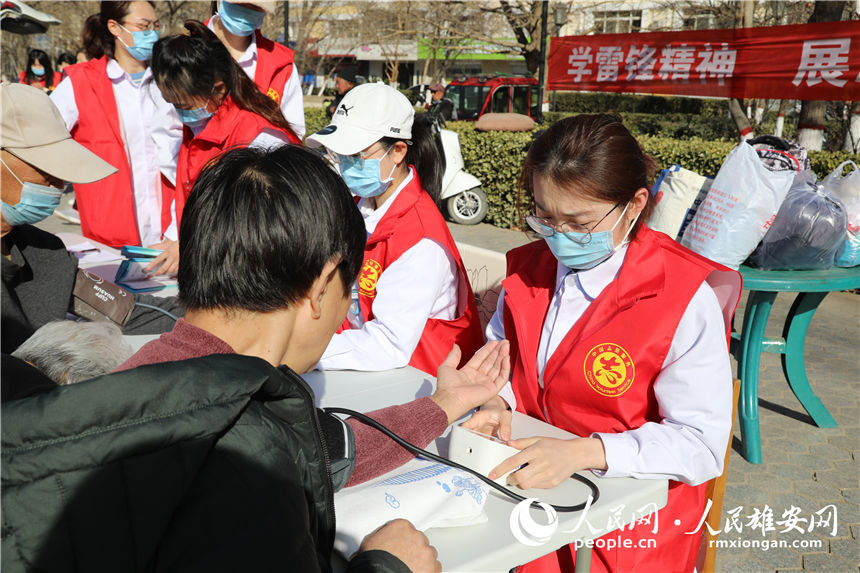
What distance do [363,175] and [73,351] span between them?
4.49 ft

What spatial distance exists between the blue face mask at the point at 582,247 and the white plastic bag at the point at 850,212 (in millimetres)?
2253

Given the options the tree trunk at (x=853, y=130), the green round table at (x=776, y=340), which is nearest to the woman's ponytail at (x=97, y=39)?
the green round table at (x=776, y=340)

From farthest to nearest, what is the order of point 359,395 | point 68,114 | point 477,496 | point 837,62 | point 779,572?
1. point 837,62
2. point 68,114
3. point 779,572
4. point 359,395
5. point 477,496

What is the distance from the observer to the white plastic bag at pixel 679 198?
3.33 meters

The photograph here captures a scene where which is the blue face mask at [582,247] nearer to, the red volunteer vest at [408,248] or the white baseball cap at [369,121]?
the red volunteer vest at [408,248]

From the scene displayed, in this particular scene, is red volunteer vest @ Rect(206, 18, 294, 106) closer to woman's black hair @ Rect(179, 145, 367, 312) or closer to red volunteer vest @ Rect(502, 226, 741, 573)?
red volunteer vest @ Rect(502, 226, 741, 573)

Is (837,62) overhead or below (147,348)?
overhead

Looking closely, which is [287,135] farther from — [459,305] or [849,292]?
[849,292]

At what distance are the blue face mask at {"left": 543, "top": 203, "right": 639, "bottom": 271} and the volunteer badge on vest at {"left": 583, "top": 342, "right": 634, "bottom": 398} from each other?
10.3 inches

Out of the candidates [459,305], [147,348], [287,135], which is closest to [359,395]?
[459,305]

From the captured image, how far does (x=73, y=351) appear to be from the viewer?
1540mm

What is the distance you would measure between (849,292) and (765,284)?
431 cm

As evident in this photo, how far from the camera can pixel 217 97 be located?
3.22 meters

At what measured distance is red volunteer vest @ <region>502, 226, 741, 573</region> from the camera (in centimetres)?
172
